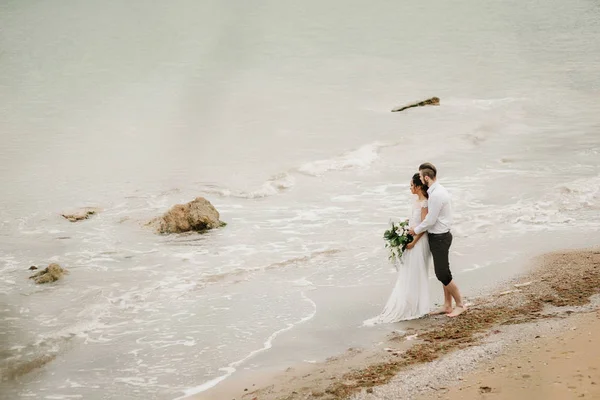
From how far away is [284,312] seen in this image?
9945 millimetres

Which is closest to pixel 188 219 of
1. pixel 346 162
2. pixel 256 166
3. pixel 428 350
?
pixel 256 166

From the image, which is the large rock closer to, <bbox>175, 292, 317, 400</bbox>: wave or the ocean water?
the ocean water

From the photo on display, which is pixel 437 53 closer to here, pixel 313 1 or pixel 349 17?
pixel 349 17

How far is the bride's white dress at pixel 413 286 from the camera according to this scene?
886 cm

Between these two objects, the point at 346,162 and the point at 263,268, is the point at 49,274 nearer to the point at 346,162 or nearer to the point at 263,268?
the point at 263,268

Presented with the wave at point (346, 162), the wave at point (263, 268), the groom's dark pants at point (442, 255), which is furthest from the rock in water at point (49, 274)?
the wave at point (346, 162)

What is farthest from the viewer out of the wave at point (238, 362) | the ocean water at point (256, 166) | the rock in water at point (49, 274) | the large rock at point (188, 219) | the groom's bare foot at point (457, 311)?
the large rock at point (188, 219)

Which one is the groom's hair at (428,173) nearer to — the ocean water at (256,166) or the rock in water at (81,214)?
the ocean water at (256,166)

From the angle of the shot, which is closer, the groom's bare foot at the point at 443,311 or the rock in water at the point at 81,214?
the groom's bare foot at the point at 443,311

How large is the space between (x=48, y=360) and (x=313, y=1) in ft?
163

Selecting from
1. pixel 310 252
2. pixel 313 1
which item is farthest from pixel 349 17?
pixel 310 252

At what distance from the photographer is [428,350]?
7.48m

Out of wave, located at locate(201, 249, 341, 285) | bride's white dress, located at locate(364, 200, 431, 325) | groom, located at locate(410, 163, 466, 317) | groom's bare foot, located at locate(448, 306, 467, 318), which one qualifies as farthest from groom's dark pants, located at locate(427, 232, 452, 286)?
wave, located at locate(201, 249, 341, 285)

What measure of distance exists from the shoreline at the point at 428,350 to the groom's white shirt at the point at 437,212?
1118 millimetres
